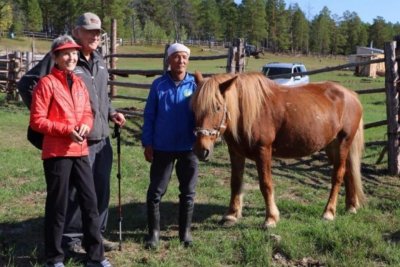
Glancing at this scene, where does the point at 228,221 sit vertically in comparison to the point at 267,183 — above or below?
below

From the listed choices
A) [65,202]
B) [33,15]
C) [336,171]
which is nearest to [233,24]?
[33,15]

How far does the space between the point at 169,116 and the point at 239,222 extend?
1552 millimetres

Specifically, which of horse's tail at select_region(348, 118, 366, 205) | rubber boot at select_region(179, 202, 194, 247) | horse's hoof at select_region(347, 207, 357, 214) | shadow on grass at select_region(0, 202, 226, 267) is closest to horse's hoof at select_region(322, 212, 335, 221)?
horse's hoof at select_region(347, 207, 357, 214)

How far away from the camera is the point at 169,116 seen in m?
4.17

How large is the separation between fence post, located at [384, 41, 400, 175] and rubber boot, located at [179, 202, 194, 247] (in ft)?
13.2

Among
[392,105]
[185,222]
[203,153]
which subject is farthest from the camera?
[392,105]

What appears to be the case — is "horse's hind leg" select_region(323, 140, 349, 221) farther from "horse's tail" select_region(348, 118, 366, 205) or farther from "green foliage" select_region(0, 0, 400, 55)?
"green foliage" select_region(0, 0, 400, 55)

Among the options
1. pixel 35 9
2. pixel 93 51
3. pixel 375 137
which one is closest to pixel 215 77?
pixel 93 51

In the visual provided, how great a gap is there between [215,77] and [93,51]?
108 cm

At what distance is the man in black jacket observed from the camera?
3740 mm

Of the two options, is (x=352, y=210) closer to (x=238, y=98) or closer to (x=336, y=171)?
(x=336, y=171)

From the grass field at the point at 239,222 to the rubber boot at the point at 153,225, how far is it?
0.09 m

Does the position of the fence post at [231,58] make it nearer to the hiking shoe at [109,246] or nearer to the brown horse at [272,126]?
the brown horse at [272,126]

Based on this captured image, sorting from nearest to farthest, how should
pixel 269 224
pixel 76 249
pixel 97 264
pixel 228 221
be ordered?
1. pixel 97 264
2. pixel 76 249
3. pixel 269 224
4. pixel 228 221
